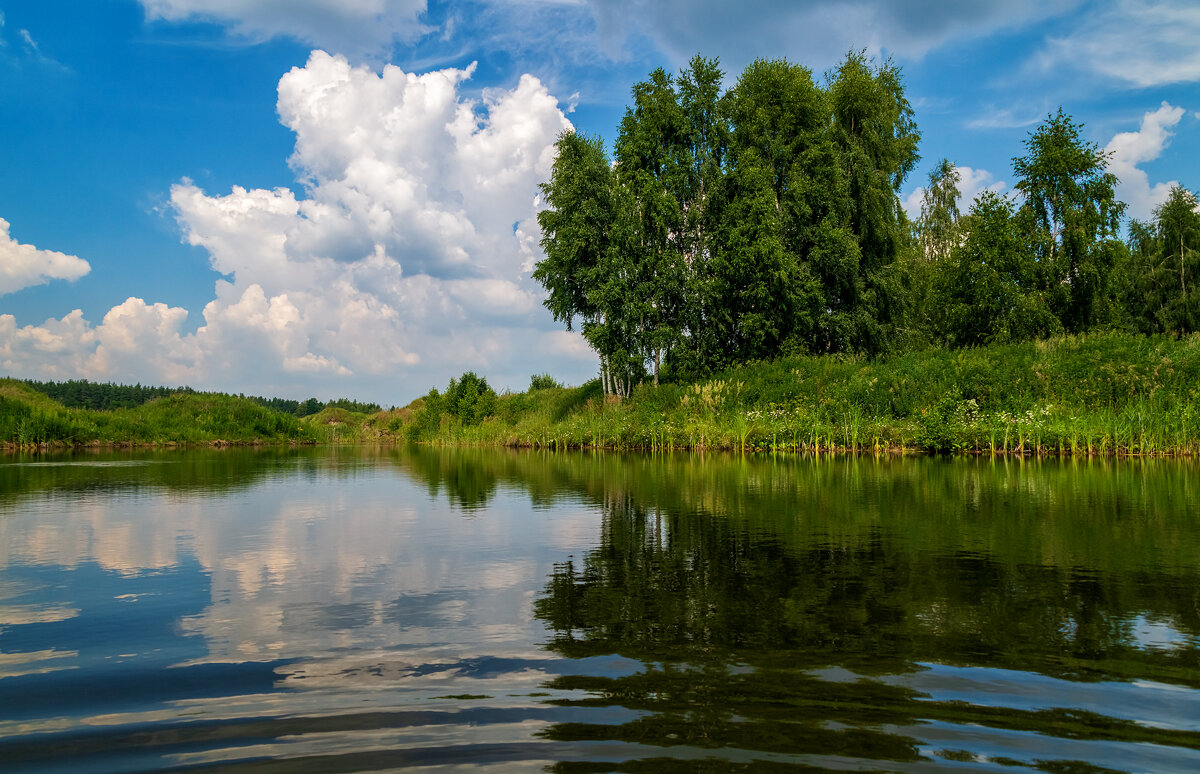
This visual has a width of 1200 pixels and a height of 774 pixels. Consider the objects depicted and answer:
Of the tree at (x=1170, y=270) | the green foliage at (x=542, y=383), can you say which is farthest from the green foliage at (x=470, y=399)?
the tree at (x=1170, y=270)

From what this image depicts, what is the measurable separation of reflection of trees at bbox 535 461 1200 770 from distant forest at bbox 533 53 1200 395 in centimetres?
2677

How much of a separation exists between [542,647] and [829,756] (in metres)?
1.72

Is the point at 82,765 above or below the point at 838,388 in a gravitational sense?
below

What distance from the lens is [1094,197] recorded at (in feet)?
117

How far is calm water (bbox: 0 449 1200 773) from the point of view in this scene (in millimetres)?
2770

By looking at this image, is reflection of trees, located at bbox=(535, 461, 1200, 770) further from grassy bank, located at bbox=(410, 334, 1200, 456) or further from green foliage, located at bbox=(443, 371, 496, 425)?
green foliage, located at bbox=(443, 371, 496, 425)

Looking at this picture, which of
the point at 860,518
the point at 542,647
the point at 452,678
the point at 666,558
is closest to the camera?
the point at 452,678

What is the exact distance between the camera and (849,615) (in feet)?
14.7

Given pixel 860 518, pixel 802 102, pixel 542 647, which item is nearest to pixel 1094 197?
pixel 802 102

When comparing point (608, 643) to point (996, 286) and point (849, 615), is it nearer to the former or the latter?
point (849, 615)

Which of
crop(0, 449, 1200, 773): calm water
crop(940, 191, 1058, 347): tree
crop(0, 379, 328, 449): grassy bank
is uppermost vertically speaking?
crop(940, 191, 1058, 347): tree

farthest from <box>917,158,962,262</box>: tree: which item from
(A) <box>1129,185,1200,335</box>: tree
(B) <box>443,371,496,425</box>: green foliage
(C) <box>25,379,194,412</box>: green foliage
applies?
(C) <box>25,379,194,412</box>: green foliage

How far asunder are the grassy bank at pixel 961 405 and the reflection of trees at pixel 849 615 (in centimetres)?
1247

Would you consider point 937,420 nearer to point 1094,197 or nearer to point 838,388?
point 838,388
